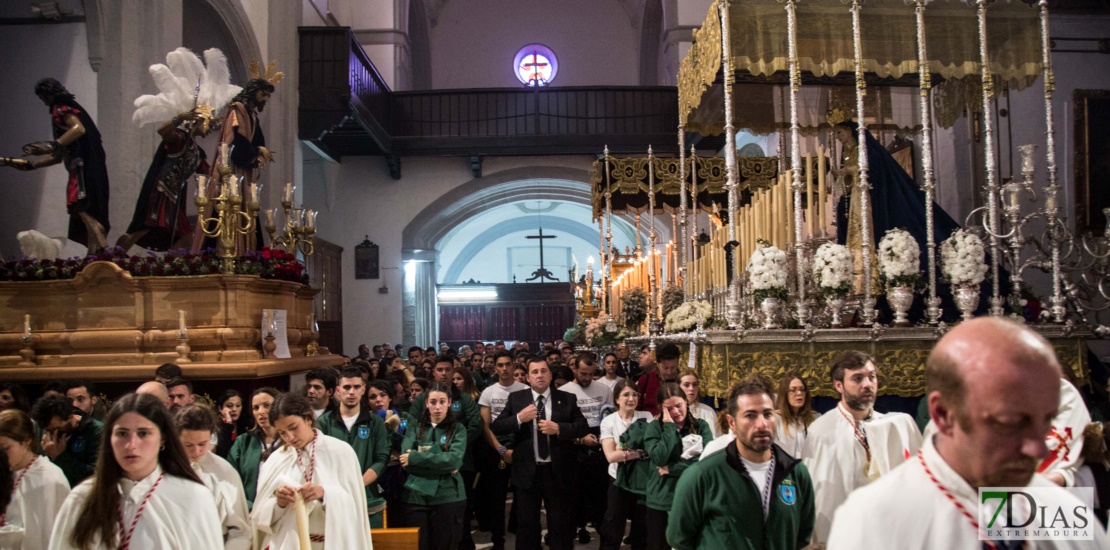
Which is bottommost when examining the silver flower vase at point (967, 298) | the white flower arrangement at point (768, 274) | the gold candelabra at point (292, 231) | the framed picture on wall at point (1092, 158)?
the silver flower vase at point (967, 298)

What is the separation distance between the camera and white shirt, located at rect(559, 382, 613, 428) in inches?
305

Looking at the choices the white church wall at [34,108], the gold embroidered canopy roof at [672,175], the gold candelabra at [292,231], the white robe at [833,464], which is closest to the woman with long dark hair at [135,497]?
the white robe at [833,464]

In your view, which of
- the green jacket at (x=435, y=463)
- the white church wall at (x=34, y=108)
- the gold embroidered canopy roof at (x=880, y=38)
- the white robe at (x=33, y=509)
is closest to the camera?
the white robe at (x=33, y=509)

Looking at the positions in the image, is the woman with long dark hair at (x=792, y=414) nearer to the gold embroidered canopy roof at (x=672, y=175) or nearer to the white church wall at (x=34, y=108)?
the gold embroidered canopy roof at (x=672, y=175)

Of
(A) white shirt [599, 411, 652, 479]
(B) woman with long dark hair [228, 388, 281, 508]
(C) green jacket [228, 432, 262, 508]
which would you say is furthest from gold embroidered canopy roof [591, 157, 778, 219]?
(C) green jacket [228, 432, 262, 508]

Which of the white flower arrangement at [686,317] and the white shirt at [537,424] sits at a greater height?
the white flower arrangement at [686,317]

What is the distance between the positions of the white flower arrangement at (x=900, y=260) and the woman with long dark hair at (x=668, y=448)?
2.33 m

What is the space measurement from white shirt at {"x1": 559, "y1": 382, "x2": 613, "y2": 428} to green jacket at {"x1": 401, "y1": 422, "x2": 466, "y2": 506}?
5.27ft

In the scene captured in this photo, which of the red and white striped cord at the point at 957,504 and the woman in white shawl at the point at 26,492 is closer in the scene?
the red and white striped cord at the point at 957,504

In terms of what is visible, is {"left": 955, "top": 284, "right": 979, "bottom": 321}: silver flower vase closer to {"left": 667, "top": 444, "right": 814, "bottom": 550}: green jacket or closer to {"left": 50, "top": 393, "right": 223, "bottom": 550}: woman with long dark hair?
{"left": 667, "top": 444, "right": 814, "bottom": 550}: green jacket

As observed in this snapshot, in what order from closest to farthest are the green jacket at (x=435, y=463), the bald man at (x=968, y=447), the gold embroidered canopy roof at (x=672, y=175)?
the bald man at (x=968, y=447) < the green jacket at (x=435, y=463) < the gold embroidered canopy roof at (x=672, y=175)

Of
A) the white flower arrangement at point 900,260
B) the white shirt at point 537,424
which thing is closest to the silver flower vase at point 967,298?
the white flower arrangement at point 900,260

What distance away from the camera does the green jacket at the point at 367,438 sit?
19.2 ft

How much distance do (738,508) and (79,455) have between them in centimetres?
381
